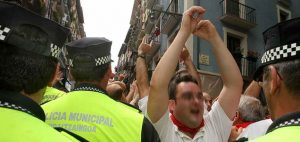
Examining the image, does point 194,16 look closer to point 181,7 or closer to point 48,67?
point 48,67

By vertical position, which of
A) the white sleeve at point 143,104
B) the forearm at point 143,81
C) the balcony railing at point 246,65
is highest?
the forearm at point 143,81

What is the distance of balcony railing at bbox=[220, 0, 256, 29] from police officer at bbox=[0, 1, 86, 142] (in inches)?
578

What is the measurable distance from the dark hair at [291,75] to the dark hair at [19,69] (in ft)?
3.25

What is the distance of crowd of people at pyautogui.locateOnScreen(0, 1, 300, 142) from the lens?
133 cm

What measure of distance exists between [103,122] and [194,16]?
3.69 ft

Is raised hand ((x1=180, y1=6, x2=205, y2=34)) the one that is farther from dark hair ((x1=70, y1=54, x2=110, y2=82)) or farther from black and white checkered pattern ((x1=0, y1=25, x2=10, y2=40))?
black and white checkered pattern ((x1=0, y1=25, x2=10, y2=40))

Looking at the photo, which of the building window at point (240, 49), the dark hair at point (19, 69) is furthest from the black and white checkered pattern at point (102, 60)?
the building window at point (240, 49)

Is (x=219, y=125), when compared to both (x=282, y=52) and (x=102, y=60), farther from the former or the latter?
(x=282, y=52)

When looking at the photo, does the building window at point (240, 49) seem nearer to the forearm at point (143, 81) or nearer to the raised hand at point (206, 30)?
the forearm at point (143, 81)

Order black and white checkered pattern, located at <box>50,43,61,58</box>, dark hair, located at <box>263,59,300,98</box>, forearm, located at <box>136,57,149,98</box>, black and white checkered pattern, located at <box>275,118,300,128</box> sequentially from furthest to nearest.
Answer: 1. forearm, located at <box>136,57,149,98</box>
2. black and white checkered pattern, located at <box>50,43,61,58</box>
3. dark hair, located at <box>263,59,300,98</box>
4. black and white checkered pattern, located at <box>275,118,300,128</box>

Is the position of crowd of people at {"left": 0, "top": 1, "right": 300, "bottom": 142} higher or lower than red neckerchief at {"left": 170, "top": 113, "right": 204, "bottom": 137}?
higher

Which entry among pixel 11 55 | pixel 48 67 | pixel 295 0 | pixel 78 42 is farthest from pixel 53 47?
pixel 295 0

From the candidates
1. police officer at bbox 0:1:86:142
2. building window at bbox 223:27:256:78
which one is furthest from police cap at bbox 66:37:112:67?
building window at bbox 223:27:256:78

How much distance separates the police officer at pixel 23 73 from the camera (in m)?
1.20
